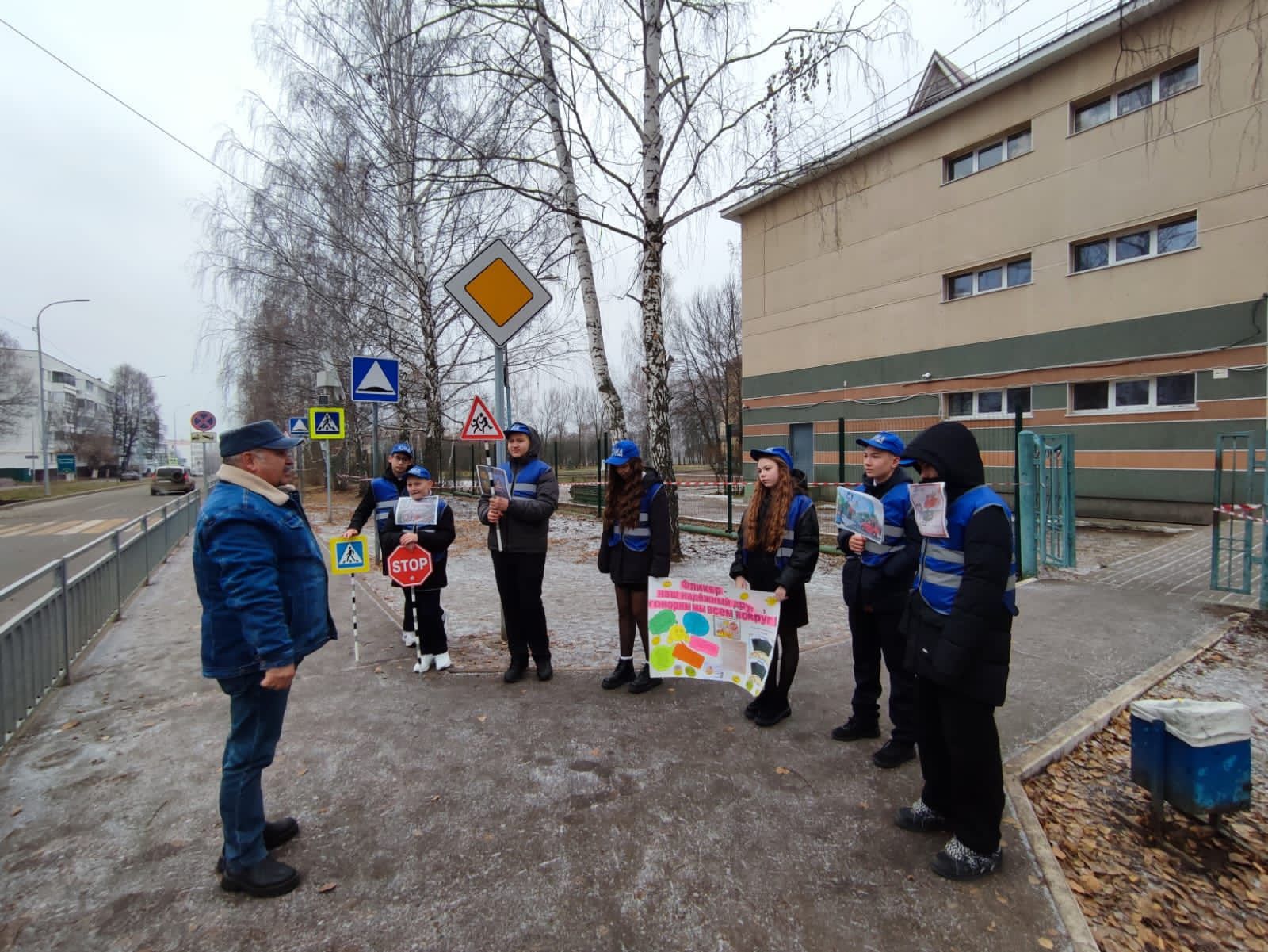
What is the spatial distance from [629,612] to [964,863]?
2557mm

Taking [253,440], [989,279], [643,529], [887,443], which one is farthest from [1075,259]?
[253,440]

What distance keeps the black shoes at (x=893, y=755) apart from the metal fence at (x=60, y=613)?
5.06 m

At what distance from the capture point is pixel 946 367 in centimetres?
1669

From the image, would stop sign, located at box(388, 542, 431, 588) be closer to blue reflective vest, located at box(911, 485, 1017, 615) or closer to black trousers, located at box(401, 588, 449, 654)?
black trousers, located at box(401, 588, 449, 654)

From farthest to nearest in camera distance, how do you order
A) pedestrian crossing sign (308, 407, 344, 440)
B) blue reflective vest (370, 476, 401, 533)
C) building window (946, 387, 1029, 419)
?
building window (946, 387, 1029, 419) → pedestrian crossing sign (308, 407, 344, 440) → blue reflective vest (370, 476, 401, 533)

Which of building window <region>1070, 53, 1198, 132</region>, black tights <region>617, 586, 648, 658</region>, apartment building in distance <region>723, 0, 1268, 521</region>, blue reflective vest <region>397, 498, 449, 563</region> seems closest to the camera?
black tights <region>617, 586, 648, 658</region>

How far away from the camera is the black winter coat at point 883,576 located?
3.41 m

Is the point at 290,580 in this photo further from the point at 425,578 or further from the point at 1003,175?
the point at 1003,175

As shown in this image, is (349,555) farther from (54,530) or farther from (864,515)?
(54,530)

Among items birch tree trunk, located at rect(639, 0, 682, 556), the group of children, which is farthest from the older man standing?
birch tree trunk, located at rect(639, 0, 682, 556)

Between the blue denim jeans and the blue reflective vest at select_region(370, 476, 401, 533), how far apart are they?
2.90m

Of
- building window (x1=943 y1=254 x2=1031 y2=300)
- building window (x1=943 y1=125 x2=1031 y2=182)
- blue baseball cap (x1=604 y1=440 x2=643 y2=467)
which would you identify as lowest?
blue baseball cap (x1=604 y1=440 x2=643 y2=467)

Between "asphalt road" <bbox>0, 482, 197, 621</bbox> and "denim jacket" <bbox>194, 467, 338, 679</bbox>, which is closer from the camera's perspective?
"denim jacket" <bbox>194, 467, 338, 679</bbox>

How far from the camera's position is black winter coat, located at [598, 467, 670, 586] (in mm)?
4445
